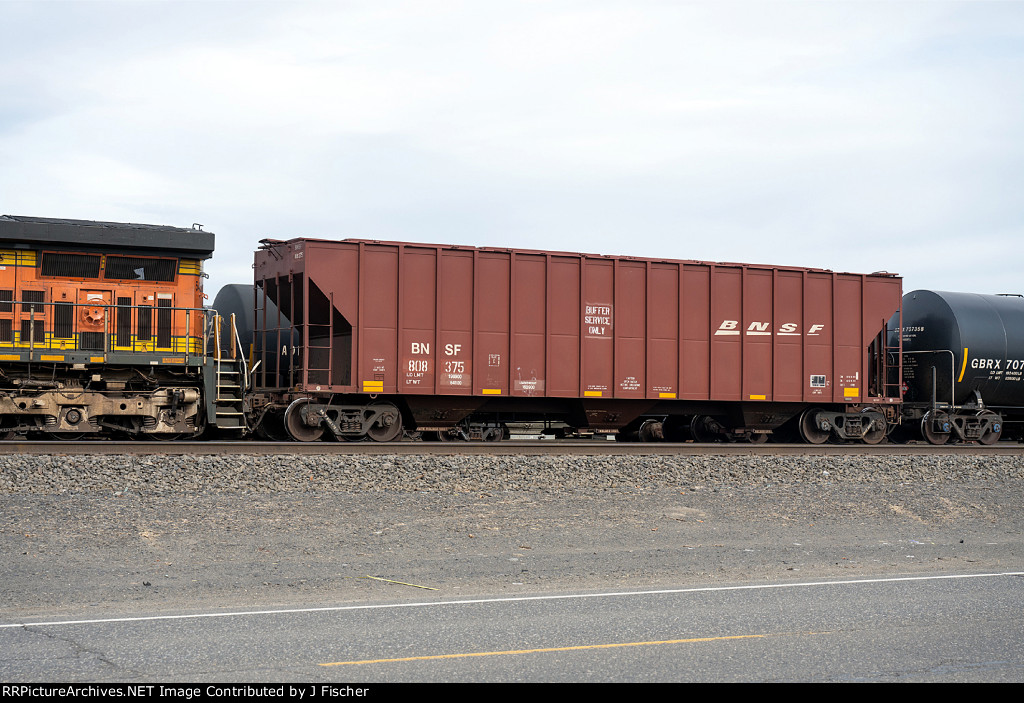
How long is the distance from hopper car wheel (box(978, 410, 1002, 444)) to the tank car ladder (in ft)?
49.2

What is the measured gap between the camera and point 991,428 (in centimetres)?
2023

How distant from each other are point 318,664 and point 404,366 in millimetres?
11458

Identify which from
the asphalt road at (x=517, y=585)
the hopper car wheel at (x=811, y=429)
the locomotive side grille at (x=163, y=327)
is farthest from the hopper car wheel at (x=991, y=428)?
the locomotive side grille at (x=163, y=327)

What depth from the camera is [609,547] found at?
9664 mm

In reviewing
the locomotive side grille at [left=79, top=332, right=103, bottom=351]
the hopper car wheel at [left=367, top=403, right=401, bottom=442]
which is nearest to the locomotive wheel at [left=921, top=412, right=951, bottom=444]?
the hopper car wheel at [left=367, top=403, right=401, bottom=442]

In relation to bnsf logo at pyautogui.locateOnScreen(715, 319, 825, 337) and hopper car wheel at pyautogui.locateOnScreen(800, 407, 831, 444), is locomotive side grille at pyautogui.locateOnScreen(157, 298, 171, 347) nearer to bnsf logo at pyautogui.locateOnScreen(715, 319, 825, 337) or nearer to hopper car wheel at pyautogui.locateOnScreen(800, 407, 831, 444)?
bnsf logo at pyautogui.locateOnScreen(715, 319, 825, 337)

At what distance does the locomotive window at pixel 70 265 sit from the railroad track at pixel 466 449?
3.25 m

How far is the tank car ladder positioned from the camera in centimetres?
1566

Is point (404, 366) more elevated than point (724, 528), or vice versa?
point (404, 366)

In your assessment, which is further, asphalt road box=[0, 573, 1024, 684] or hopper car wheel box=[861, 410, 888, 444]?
hopper car wheel box=[861, 410, 888, 444]

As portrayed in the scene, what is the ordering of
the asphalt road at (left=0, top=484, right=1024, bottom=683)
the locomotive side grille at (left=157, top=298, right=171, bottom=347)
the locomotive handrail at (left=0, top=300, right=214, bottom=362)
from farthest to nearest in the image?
1. the locomotive side grille at (left=157, top=298, right=171, bottom=347)
2. the locomotive handrail at (left=0, top=300, right=214, bottom=362)
3. the asphalt road at (left=0, top=484, right=1024, bottom=683)

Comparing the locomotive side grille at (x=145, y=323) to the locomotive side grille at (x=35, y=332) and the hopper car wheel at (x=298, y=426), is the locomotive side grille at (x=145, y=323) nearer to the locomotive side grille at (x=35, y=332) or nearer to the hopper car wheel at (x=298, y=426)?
the locomotive side grille at (x=35, y=332)
